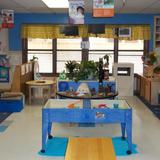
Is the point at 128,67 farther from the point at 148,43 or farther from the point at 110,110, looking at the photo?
the point at 110,110

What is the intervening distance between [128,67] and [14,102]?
3.96 m

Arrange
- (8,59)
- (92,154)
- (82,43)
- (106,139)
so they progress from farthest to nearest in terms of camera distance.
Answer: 1. (82,43)
2. (8,59)
3. (106,139)
4. (92,154)

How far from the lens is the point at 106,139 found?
5277mm

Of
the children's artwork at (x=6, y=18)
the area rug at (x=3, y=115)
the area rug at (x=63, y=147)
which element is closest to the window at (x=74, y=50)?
the children's artwork at (x=6, y=18)

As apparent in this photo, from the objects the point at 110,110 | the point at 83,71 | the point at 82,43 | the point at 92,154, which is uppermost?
the point at 82,43

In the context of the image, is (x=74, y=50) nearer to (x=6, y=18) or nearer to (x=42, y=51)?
(x=42, y=51)

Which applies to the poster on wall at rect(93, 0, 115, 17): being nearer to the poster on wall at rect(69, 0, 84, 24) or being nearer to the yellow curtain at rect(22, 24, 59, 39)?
the poster on wall at rect(69, 0, 84, 24)

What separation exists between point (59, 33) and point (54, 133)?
495cm

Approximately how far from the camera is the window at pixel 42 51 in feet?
34.1

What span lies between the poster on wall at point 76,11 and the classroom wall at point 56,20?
3771mm

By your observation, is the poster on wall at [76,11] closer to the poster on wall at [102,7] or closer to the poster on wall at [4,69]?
the poster on wall at [102,7]

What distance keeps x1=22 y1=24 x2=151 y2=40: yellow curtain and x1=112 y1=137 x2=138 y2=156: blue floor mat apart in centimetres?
Answer: 528

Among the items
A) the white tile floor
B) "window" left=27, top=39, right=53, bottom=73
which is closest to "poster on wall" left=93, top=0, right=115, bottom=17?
the white tile floor

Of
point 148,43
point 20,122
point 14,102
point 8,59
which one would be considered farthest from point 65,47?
point 20,122
